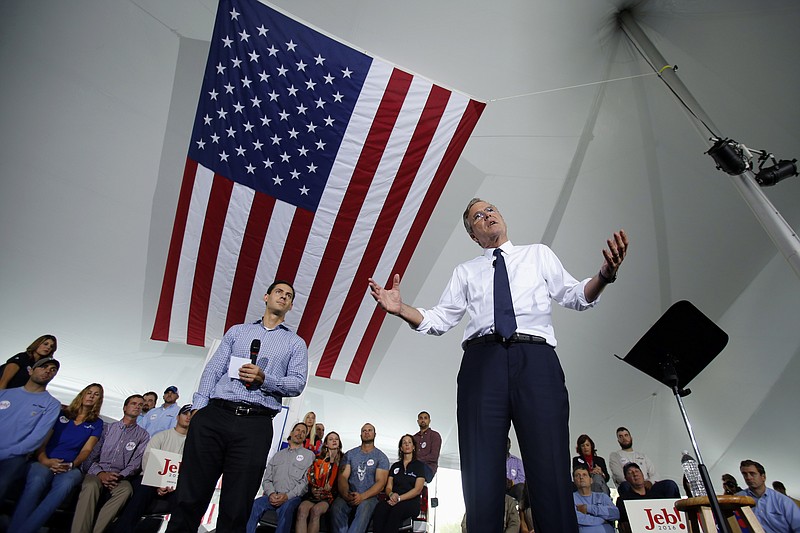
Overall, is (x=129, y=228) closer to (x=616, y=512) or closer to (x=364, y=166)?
(x=364, y=166)

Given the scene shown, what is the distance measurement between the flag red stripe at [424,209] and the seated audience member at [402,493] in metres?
1.38

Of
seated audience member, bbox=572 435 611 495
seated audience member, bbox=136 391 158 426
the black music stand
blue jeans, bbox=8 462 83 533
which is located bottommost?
blue jeans, bbox=8 462 83 533

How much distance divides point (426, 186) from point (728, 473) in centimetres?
574

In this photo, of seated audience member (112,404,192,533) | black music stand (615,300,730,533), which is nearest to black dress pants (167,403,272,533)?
seated audience member (112,404,192,533)

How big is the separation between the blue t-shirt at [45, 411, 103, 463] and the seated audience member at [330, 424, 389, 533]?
2.22 metres

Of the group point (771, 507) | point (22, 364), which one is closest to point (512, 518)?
point (771, 507)

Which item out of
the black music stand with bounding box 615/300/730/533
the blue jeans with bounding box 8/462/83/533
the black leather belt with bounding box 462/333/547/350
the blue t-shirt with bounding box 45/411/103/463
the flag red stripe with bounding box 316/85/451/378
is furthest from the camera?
the flag red stripe with bounding box 316/85/451/378

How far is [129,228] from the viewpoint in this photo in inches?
201

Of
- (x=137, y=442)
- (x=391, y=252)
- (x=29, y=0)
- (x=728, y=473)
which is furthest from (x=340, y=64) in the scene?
(x=728, y=473)

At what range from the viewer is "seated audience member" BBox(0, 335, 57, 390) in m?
3.69

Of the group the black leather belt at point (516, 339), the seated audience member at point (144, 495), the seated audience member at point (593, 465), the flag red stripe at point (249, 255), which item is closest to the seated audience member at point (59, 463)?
the seated audience member at point (144, 495)

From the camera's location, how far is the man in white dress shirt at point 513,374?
1194 mm

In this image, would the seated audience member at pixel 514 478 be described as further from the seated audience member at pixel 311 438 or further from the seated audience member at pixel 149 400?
the seated audience member at pixel 149 400

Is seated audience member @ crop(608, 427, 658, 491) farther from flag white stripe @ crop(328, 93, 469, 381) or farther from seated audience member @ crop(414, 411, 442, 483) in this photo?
flag white stripe @ crop(328, 93, 469, 381)
